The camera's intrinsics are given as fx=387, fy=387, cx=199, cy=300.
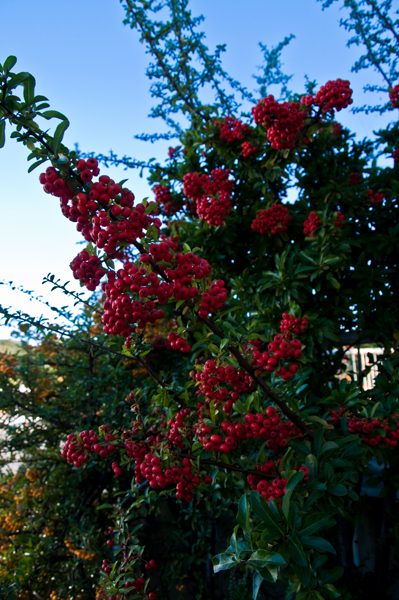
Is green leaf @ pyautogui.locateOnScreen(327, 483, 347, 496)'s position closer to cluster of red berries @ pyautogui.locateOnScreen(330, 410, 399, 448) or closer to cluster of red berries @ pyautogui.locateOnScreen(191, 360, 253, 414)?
cluster of red berries @ pyautogui.locateOnScreen(330, 410, 399, 448)

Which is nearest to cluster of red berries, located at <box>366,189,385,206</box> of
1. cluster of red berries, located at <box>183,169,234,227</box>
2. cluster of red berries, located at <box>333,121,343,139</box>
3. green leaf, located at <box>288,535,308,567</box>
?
cluster of red berries, located at <box>333,121,343,139</box>

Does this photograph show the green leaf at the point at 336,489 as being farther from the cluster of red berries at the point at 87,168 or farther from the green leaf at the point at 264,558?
the cluster of red berries at the point at 87,168

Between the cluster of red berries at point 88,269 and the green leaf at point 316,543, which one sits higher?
the cluster of red berries at point 88,269

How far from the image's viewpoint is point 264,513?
4.33 feet

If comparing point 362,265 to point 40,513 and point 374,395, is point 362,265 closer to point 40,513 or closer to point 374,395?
point 374,395

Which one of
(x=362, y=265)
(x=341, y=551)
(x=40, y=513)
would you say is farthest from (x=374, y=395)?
(x=40, y=513)

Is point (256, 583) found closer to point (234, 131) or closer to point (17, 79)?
point (17, 79)

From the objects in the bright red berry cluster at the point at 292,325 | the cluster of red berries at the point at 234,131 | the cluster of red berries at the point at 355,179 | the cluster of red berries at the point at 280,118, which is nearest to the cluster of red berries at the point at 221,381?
the bright red berry cluster at the point at 292,325

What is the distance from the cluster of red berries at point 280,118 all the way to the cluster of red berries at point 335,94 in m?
0.19

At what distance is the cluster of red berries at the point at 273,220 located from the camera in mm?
3059

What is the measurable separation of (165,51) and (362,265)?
10.1 feet

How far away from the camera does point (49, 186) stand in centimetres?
138

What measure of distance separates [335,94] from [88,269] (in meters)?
2.46

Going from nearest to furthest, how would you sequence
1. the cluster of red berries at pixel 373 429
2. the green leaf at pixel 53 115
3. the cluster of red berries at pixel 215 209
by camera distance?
the green leaf at pixel 53 115 < the cluster of red berries at pixel 373 429 < the cluster of red berries at pixel 215 209
